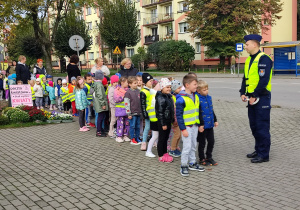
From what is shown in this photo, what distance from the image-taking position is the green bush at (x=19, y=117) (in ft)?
34.9

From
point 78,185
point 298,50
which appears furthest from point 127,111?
point 298,50

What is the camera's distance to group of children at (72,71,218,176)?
18.3ft

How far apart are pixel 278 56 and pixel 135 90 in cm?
2326

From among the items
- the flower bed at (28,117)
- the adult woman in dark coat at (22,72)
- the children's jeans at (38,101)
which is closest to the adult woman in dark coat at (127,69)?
the flower bed at (28,117)

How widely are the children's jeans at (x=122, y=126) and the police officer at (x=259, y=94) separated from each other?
303cm

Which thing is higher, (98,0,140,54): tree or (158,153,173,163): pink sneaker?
(98,0,140,54): tree

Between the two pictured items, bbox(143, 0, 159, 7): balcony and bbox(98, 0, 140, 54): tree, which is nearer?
bbox(98, 0, 140, 54): tree

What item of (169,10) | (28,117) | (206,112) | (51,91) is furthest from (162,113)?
(169,10)

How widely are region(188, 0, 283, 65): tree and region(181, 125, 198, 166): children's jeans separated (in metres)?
32.1

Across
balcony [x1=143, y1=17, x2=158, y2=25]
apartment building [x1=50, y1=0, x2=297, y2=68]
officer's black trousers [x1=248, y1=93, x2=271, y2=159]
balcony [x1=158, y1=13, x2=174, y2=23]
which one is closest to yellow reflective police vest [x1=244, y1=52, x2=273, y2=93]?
officer's black trousers [x1=248, y1=93, x2=271, y2=159]

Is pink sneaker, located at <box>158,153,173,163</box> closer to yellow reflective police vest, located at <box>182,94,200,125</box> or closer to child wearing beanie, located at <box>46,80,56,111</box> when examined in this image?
yellow reflective police vest, located at <box>182,94,200,125</box>

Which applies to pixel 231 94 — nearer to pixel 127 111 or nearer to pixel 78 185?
pixel 127 111

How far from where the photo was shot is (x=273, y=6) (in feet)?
119

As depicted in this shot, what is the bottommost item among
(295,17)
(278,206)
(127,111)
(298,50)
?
(278,206)
